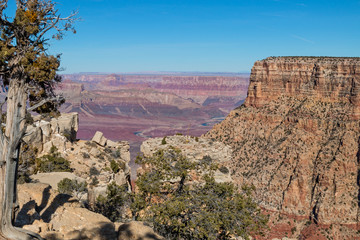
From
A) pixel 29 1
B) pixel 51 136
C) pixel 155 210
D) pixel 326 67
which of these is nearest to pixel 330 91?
pixel 326 67

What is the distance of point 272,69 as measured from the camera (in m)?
69.6

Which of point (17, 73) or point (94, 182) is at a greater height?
point (17, 73)

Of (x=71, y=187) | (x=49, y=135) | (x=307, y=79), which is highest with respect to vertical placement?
(x=307, y=79)

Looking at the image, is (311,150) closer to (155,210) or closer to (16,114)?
(155,210)

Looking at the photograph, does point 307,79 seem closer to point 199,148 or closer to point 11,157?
point 199,148

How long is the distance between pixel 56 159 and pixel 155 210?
17.6 m

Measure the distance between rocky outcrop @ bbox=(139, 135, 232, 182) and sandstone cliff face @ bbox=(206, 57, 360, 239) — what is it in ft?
8.86

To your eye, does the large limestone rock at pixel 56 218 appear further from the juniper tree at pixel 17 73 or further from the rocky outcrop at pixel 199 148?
the rocky outcrop at pixel 199 148

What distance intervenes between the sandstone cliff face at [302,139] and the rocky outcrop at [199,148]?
2700mm

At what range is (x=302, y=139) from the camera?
56.2m

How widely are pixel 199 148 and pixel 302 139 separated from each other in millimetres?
19590

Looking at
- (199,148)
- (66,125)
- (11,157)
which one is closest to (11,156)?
(11,157)

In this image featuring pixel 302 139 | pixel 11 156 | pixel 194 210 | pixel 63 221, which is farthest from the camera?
pixel 302 139

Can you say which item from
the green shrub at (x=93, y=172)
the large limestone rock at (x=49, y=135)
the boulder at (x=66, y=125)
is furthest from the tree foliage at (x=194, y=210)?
the boulder at (x=66, y=125)
